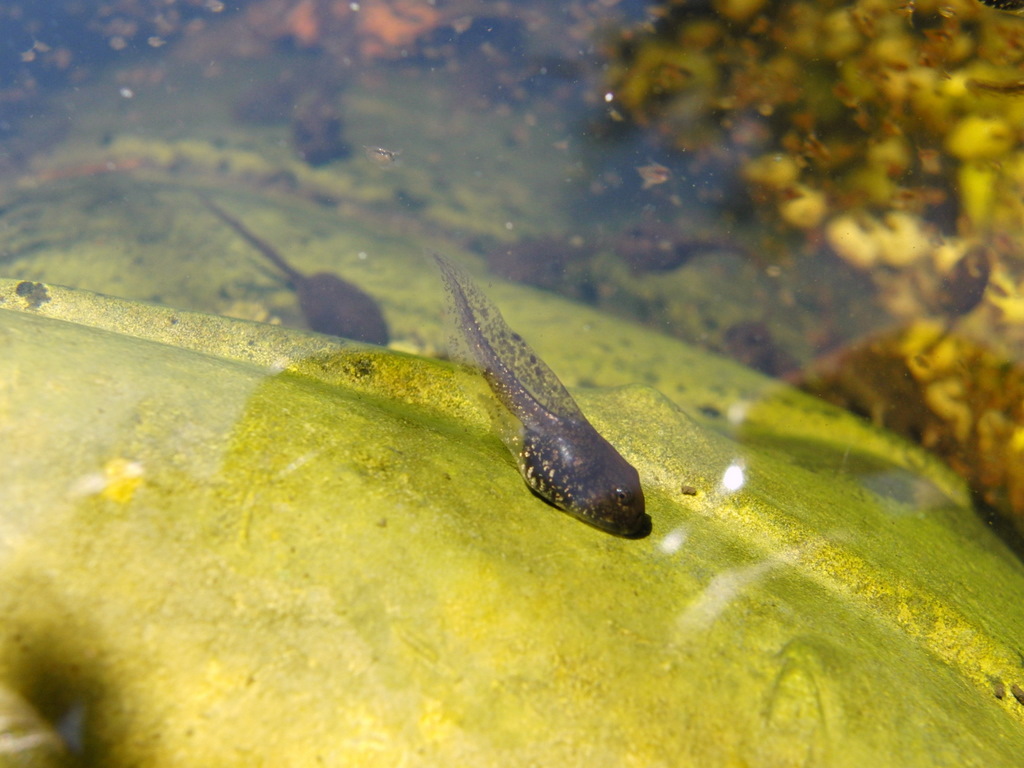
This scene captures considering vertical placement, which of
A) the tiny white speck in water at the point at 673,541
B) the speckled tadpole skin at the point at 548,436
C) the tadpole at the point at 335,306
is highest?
the speckled tadpole skin at the point at 548,436

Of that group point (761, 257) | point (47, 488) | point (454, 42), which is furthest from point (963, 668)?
point (454, 42)

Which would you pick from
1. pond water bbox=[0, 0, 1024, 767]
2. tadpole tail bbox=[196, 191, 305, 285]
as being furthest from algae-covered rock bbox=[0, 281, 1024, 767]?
tadpole tail bbox=[196, 191, 305, 285]

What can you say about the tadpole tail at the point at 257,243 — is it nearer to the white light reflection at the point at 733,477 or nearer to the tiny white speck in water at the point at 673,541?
the white light reflection at the point at 733,477

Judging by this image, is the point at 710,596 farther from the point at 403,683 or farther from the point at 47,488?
the point at 47,488

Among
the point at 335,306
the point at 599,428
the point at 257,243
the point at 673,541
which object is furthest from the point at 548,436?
the point at 257,243

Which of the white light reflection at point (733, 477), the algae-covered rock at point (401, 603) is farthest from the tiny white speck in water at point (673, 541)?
the white light reflection at point (733, 477)

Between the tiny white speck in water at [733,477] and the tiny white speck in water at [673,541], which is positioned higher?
the tiny white speck in water at [673,541]

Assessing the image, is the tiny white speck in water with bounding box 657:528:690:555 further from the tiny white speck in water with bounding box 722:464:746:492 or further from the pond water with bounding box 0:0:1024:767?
the tiny white speck in water with bounding box 722:464:746:492
